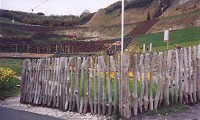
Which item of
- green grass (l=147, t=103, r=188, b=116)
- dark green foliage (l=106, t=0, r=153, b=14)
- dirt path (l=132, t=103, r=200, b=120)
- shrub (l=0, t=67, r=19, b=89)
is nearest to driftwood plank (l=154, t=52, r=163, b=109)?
green grass (l=147, t=103, r=188, b=116)

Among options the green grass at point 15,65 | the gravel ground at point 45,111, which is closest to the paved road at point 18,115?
the gravel ground at point 45,111

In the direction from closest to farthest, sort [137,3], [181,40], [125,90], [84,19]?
[125,90] < [181,40] < [137,3] < [84,19]

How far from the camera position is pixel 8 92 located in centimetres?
1205

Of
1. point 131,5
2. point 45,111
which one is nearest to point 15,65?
point 45,111

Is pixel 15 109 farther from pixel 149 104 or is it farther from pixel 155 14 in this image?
pixel 155 14

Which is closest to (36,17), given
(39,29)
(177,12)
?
(39,29)

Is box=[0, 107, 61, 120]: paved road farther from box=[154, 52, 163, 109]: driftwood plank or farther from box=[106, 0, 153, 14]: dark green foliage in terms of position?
box=[106, 0, 153, 14]: dark green foliage

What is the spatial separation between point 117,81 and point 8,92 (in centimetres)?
523

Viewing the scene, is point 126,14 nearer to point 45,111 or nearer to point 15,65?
point 15,65

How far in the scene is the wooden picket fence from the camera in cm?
816

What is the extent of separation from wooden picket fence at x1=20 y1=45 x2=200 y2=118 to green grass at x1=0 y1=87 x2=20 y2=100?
1.38 m

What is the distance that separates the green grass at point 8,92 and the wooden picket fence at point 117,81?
4.54ft

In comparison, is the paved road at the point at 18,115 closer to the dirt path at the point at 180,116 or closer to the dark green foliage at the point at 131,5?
the dirt path at the point at 180,116

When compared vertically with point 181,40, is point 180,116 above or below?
below
